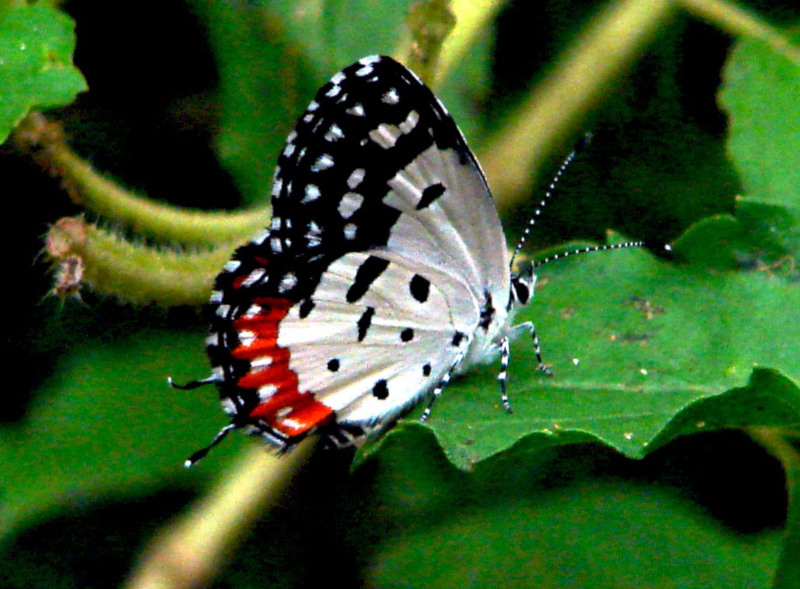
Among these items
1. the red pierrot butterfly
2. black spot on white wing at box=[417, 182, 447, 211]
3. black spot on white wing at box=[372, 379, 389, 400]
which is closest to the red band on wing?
the red pierrot butterfly

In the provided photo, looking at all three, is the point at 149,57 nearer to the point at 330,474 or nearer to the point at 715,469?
the point at 330,474

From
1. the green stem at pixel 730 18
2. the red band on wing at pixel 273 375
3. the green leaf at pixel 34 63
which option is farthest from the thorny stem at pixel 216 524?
the green stem at pixel 730 18

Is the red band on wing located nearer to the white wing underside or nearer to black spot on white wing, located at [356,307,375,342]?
the white wing underside

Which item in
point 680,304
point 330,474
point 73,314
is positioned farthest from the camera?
point 73,314

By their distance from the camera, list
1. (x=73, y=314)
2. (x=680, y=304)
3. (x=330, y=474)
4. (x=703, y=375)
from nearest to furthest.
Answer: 1. (x=703, y=375)
2. (x=680, y=304)
3. (x=330, y=474)
4. (x=73, y=314)

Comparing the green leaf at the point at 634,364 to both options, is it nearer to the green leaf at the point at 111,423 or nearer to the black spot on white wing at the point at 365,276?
the black spot on white wing at the point at 365,276

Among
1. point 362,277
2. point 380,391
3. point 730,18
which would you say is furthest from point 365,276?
point 730,18

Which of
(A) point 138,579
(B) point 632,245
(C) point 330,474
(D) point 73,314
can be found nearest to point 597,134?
(B) point 632,245

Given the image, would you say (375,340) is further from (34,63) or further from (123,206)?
(34,63)
